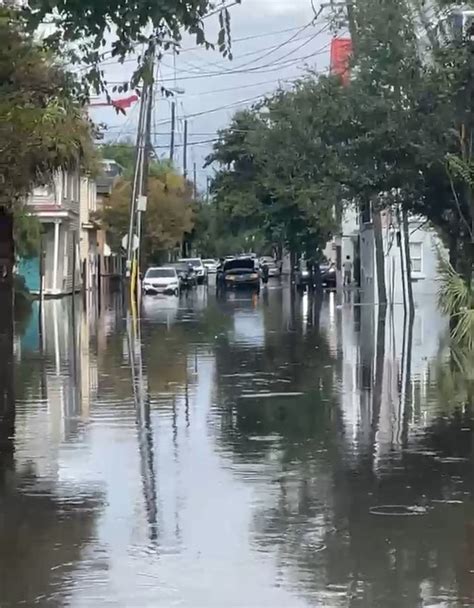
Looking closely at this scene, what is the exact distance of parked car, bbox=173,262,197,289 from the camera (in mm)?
70250

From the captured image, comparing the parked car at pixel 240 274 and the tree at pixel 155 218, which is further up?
the tree at pixel 155 218

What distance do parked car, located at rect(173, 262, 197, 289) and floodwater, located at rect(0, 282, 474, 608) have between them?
47682 millimetres

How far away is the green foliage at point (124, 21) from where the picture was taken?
821 centimetres

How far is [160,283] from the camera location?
6059 cm

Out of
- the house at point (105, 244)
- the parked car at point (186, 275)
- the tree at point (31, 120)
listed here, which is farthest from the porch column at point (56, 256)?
the tree at point (31, 120)

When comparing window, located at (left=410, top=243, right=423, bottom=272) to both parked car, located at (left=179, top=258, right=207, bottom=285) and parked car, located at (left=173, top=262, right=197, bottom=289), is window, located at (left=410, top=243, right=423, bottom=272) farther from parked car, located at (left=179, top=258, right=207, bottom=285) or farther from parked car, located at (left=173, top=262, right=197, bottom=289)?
parked car, located at (left=179, top=258, right=207, bottom=285)

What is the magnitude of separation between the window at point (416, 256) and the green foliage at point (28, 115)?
27.3m

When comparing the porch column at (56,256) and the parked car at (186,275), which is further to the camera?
the parked car at (186,275)

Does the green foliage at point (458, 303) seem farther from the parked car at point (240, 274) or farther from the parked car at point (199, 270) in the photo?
the parked car at point (199, 270)

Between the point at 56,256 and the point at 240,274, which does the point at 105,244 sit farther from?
the point at 56,256

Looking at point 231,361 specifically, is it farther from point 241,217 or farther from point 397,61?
point 241,217

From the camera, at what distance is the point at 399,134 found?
2880 centimetres

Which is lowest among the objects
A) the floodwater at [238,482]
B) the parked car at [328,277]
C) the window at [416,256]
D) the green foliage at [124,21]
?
the floodwater at [238,482]

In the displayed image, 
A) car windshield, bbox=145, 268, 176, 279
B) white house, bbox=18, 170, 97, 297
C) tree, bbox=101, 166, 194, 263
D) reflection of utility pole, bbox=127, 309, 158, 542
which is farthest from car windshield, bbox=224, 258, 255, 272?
reflection of utility pole, bbox=127, 309, 158, 542
